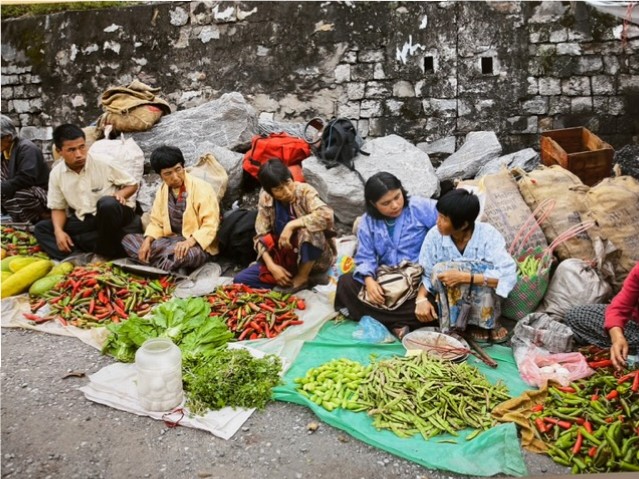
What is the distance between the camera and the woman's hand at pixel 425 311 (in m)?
3.93

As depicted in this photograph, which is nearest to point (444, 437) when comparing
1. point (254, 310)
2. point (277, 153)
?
point (254, 310)

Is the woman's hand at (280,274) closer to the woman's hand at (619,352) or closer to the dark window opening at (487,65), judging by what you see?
the woman's hand at (619,352)

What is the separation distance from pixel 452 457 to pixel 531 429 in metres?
0.47

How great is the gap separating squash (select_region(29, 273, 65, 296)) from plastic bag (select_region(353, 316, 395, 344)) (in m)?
2.75

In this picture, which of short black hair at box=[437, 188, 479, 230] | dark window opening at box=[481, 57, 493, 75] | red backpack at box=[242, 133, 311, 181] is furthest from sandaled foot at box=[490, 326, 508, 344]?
dark window opening at box=[481, 57, 493, 75]

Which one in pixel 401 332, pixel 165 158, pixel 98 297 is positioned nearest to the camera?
pixel 401 332

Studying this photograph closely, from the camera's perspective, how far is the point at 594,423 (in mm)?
2918

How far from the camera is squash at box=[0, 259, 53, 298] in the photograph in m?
4.97

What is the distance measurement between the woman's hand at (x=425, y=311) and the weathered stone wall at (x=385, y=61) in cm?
357

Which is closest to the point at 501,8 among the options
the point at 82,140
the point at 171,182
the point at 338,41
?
the point at 338,41

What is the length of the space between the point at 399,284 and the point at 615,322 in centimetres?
143

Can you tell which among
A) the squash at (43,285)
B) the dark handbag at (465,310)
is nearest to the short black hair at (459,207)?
the dark handbag at (465,310)

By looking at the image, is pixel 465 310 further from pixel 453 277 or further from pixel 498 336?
pixel 498 336

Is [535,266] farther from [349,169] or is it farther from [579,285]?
[349,169]
